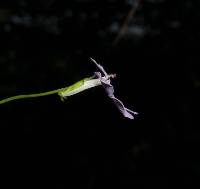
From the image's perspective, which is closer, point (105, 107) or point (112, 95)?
point (112, 95)

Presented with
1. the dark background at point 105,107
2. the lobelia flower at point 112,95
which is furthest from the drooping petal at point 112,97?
the dark background at point 105,107

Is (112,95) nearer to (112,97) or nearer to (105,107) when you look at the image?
(112,97)

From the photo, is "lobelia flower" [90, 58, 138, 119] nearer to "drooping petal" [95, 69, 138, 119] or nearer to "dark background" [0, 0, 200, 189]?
"drooping petal" [95, 69, 138, 119]

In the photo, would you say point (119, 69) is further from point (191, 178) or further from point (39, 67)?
point (191, 178)

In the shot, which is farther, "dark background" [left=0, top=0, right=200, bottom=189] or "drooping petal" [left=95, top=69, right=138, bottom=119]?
"dark background" [left=0, top=0, right=200, bottom=189]

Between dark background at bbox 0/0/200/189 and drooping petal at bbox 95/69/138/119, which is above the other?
dark background at bbox 0/0/200/189

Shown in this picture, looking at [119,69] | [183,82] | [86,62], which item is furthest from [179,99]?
[86,62]

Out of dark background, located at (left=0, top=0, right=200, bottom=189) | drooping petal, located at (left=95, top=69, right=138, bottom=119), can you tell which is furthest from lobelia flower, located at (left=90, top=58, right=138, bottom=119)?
dark background, located at (left=0, top=0, right=200, bottom=189)

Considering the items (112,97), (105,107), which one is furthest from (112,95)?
(105,107)

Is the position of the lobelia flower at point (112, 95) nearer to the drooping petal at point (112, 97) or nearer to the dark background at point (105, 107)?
the drooping petal at point (112, 97)
